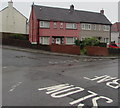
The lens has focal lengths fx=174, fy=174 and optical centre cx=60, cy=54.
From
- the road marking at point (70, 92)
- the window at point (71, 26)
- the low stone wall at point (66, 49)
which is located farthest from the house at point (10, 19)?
the road marking at point (70, 92)

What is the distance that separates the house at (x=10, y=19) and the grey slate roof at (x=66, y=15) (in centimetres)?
1183

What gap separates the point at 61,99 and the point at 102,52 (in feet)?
71.0

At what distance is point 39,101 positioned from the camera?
20.1 feet

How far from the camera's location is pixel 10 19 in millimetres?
44844

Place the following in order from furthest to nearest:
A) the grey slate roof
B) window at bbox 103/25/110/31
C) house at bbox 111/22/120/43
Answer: house at bbox 111/22/120/43
window at bbox 103/25/110/31
the grey slate roof

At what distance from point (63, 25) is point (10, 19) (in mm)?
16672

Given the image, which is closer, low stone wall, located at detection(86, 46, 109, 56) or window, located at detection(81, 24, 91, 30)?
low stone wall, located at detection(86, 46, 109, 56)

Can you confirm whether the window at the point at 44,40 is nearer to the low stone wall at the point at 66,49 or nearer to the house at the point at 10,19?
the low stone wall at the point at 66,49

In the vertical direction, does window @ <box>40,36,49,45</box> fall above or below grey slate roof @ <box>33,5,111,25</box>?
below

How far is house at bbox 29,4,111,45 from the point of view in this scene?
3394 cm

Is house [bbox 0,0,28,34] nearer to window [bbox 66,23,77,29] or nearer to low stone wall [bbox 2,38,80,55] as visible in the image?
low stone wall [bbox 2,38,80,55]

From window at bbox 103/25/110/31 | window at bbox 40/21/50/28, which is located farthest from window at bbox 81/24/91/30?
window at bbox 40/21/50/28

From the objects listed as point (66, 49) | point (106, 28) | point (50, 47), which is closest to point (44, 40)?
point (50, 47)

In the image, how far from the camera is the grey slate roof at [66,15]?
34713 mm
